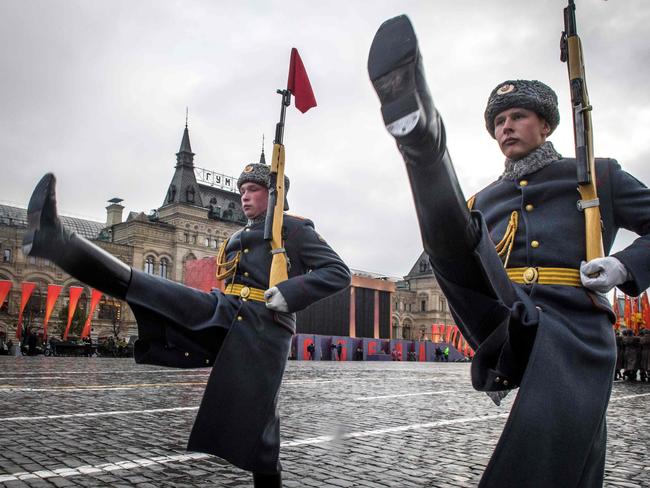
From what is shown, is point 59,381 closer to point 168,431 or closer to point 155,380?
point 155,380

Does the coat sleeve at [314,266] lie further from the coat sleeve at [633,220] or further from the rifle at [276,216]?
the coat sleeve at [633,220]

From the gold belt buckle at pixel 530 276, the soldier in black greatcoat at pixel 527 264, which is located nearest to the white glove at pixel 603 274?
the soldier in black greatcoat at pixel 527 264

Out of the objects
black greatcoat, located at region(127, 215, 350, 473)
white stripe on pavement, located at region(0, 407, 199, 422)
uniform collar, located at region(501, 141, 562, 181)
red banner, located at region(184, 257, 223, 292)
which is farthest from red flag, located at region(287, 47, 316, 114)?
red banner, located at region(184, 257, 223, 292)

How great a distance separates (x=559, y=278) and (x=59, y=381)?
1210cm

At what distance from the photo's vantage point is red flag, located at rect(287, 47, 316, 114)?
441 cm

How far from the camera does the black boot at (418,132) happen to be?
1662 millimetres

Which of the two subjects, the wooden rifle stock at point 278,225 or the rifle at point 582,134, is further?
the wooden rifle stock at point 278,225

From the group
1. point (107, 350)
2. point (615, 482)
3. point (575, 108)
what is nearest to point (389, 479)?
point (615, 482)

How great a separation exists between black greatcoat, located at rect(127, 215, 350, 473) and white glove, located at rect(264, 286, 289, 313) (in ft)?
0.12

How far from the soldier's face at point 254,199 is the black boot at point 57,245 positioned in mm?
1409

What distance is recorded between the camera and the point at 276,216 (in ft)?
12.6

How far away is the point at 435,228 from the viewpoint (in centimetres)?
188

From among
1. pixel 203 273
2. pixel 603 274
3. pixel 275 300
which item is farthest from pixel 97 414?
pixel 203 273

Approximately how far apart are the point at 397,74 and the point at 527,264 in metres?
0.99
